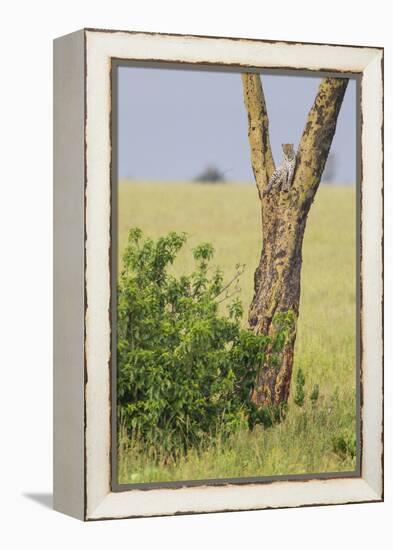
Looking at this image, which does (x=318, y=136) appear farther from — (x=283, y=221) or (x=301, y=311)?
(x=301, y=311)

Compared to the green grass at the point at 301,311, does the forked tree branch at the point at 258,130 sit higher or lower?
higher

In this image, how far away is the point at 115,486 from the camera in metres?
12.1

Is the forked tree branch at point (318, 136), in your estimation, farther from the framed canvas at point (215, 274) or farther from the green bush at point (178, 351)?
the green bush at point (178, 351)

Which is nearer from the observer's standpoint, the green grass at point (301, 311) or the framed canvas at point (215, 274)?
the framed canvas at point (215, 274)

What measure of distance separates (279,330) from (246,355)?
0.35 m

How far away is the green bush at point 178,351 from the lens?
12.3 metres

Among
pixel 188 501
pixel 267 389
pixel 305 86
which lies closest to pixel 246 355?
pixel 267 389

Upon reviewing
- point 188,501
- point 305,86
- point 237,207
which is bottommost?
point 188,501

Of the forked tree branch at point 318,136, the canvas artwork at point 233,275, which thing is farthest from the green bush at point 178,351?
the forked tree branch at point 318,136

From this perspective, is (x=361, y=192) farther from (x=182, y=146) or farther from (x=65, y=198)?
(x=65, y=198)

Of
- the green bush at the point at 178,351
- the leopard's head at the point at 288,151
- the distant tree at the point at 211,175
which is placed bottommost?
the green bush at the point at 178,351

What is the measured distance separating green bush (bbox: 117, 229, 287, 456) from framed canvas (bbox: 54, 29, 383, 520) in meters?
0.01

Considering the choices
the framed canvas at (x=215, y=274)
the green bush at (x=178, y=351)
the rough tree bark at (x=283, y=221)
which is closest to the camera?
the framed canvas at (x=215, y=274)

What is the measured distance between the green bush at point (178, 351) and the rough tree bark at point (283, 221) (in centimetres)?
18
